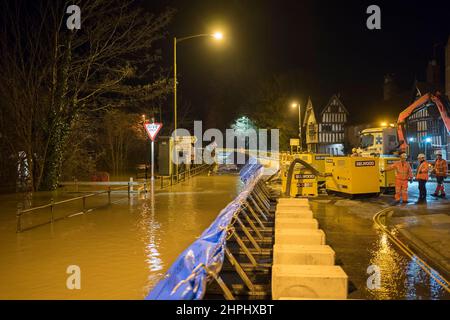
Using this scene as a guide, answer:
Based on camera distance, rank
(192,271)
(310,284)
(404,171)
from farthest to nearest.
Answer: (404,171) < (310,284) < (192,271)

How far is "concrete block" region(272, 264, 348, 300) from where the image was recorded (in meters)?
4.65

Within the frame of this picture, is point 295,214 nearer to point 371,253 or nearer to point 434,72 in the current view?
point 371,253

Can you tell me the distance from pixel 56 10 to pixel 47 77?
3080 mm

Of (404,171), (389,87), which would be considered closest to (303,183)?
(404,171)

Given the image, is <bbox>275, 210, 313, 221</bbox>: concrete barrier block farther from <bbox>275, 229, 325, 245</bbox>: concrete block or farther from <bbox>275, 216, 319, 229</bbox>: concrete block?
<bbox>275, 229, 325, 245</bbox>: concrete block

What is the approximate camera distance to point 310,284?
4676 millimetres

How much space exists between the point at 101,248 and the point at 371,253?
5.21 meters

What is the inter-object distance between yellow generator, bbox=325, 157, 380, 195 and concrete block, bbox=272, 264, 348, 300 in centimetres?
1250

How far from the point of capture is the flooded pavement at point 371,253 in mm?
6223

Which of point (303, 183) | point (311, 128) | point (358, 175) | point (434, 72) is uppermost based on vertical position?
point (434, 72)

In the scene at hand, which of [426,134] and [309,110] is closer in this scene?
[426,134]

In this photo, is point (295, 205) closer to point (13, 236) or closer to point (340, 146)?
point (13, 236)

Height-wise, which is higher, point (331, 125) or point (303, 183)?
point (331, 125)
